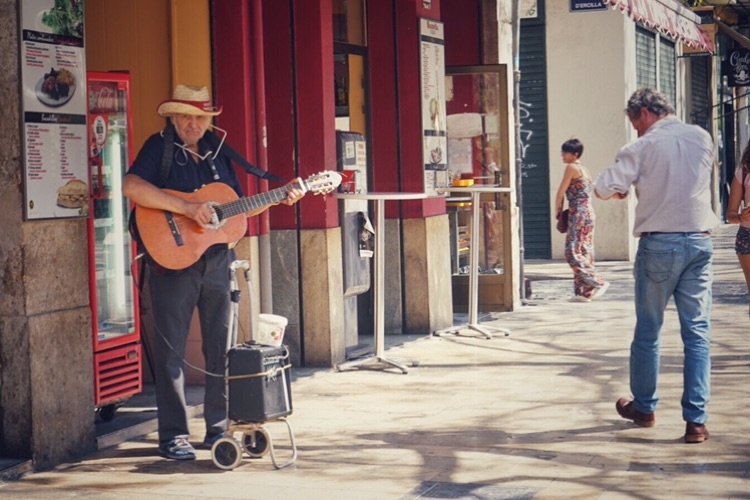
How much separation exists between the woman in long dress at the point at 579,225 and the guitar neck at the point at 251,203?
25.4 feet

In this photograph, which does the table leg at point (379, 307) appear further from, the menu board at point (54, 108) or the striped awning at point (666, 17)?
the striped awning at point (666, 17)

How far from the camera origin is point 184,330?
7.12m

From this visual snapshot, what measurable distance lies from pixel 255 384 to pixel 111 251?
183 centimetres

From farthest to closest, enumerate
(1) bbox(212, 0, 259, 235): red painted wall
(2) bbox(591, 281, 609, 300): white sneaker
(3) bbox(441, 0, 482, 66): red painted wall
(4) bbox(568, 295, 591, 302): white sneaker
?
(2) bbox(591, 281, 609, 300): white sneaker < (4) bbox(568, 295, 591, 302): white sneaker < (3) bbox(441, 0, 482, 66): red painted wall < (1) bbox(212, 0, 259, 235): red painted wall

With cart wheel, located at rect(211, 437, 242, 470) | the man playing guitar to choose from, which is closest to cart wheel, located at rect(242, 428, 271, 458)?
cart wheel, located at rect(211, 437, 242, 470)

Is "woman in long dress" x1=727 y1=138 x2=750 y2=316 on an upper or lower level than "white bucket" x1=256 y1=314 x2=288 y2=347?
upper

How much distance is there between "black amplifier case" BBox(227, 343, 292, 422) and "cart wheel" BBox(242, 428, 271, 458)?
196 millimetres

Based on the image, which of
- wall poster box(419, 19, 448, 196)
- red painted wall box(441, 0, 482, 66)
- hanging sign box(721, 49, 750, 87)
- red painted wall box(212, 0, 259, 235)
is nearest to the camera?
red painted wall box(212, 0, 259, 235)

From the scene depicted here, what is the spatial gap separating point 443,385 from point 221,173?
268 cm

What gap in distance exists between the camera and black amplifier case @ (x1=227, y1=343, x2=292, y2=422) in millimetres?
6691

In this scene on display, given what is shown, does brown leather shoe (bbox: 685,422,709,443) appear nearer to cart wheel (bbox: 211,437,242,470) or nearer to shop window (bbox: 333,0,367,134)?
cart wheel (bbox: 211,437,242,470)

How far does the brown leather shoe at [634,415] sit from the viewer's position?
7414mm

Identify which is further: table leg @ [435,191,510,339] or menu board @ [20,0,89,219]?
table leg @ [435,191,510,339]

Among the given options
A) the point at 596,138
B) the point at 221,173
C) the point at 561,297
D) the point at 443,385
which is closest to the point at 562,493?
the point at 221,173
